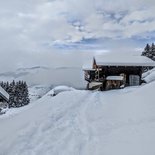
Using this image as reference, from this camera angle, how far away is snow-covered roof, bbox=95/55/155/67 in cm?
3866

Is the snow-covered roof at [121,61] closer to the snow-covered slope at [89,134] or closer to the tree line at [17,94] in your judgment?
the snow-covered slope at [89,134]

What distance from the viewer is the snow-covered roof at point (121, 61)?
1522 inches

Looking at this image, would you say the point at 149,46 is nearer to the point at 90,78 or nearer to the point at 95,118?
the point at 90,78

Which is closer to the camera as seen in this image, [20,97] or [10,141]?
[10,141]

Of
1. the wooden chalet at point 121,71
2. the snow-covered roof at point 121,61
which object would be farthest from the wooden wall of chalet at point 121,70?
the snow-covered roof at point 121,61

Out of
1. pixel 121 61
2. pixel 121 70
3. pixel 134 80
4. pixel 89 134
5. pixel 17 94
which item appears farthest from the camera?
pixel 17 94

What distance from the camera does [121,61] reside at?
39375 millimetres

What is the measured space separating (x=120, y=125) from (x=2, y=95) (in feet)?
40.5

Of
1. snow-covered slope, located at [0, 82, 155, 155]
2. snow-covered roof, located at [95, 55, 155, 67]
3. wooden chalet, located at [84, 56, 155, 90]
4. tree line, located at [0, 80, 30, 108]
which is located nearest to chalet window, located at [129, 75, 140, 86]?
wooden chalet, located at [84, 56, 155, 90]

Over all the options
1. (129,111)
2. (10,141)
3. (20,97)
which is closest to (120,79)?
Answer: (129,111)

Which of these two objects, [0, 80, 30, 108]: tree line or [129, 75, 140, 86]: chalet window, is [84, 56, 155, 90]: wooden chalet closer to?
[129, 75, 140, 86]: chalet window

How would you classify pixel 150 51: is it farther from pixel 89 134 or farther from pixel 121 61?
pixel 89 134

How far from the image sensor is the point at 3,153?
429 inches

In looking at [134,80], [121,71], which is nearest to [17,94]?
[121,71]
